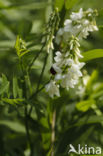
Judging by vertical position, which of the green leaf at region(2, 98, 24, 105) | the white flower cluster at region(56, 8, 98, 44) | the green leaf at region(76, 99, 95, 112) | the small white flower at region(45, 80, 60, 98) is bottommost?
the green leaf at region(2, 98, 24, 105)

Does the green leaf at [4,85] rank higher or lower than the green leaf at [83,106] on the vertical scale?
lower

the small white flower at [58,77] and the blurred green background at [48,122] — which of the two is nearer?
the small white flower at [58,77]

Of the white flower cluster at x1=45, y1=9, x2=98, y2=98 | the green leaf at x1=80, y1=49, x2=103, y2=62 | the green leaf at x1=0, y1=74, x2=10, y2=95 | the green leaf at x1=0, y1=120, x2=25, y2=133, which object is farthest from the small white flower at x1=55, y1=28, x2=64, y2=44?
the green leaf at x1=0, y1=120, x2=25, y2=133

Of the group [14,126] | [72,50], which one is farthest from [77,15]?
[14,126]

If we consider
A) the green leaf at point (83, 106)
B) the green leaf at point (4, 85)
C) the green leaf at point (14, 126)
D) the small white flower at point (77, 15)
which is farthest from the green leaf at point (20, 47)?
the green leaf at point (14, 126)

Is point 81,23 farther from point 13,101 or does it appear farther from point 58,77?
point 13,101

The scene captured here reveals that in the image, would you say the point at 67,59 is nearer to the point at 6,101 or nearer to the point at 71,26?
the point at 71,26

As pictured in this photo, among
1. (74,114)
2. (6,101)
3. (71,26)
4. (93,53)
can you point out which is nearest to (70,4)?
(71,26)

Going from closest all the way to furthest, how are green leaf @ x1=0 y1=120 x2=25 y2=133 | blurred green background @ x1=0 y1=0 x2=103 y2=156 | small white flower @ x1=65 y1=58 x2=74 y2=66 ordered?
1. small white flower @ x1=65 y1=58 x2=74 y2=66
2. blurred green background @ x1=0 y1=0 x2=103 y2=156
3. green leaf @ x1=0 y1=120 x2=25 y2=133

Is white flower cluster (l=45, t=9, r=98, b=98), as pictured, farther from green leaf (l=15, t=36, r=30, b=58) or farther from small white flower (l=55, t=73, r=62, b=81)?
green leaf (l=15, t=36, r=30, b=58)

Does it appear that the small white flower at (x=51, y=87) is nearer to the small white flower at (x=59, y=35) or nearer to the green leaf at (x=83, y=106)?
the small white flower at (x=59, y=35)

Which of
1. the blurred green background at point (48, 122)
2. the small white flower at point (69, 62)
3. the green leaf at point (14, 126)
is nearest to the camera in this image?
the small white flower at point (69, 62)
